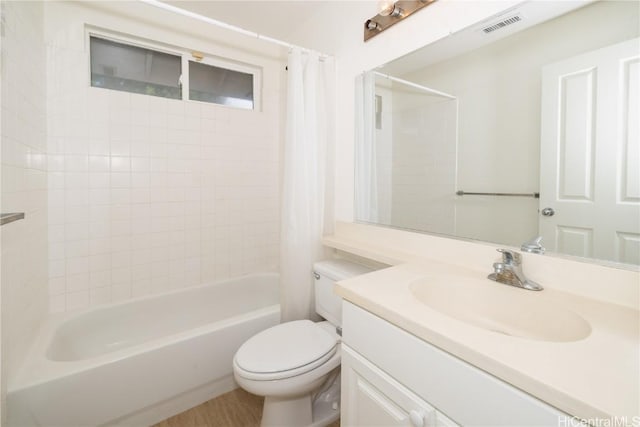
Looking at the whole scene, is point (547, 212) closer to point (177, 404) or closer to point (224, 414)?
point (224, 414)

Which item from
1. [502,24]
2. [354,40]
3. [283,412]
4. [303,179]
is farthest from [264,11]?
[283,412]

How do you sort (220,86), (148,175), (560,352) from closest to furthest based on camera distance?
1. (560,352)
2. (148,175)
3. (220,86)

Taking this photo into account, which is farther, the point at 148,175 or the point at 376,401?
the point at 148,175

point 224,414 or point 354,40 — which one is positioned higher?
point 354,40

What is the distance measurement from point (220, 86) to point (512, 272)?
229 cm

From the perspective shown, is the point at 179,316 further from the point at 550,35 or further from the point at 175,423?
the point at 550,35

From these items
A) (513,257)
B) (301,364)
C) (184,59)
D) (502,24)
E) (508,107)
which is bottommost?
(301,364)

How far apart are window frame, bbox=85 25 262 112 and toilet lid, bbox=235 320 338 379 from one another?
1.74m

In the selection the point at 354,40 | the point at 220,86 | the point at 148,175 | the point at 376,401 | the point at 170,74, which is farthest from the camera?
the point at 220,86

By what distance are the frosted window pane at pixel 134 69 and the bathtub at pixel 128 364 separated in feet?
4.77

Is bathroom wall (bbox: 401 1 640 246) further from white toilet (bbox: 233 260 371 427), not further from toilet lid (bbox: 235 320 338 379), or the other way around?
toilet lid (bbox: 235 320 338 379)

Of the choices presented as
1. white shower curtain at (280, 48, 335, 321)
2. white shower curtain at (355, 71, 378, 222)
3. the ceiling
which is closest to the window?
the ceiling

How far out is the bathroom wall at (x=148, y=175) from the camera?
1606 millimetres

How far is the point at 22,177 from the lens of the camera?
1.25 m
